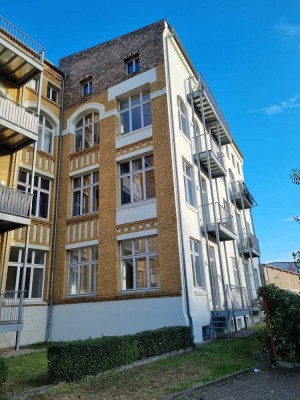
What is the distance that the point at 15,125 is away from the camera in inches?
540

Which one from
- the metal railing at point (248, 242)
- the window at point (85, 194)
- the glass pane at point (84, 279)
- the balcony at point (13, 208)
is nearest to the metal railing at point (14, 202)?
the balcony at point (13, 208)

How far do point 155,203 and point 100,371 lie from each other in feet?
25.8

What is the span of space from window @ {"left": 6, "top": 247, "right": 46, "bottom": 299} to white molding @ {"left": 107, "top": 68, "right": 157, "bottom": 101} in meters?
8.93

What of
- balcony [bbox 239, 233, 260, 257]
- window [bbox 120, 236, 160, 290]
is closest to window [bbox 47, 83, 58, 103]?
window [bbox 120, 236, 160, 290]

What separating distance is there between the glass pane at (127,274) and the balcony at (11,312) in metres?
4.19

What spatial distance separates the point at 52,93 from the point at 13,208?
9.40 meters

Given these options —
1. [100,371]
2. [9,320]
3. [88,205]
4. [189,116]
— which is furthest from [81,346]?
[189,116]

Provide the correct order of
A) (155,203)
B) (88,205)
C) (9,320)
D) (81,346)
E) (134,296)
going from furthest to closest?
(88,205) < (155,203) < (134,296) < (9,320) < (81,346)

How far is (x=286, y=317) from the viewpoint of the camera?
29.5 feet

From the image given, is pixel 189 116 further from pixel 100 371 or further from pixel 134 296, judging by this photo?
pixel 100 371

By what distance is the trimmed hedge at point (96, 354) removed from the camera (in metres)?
7.30

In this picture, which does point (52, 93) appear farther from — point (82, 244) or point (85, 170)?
point (82, 244)

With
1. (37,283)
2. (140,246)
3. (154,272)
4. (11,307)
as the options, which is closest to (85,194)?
(140,246)

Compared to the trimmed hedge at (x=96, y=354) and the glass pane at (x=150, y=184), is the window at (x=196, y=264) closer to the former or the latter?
the glass pane at (x=150, y=184)
